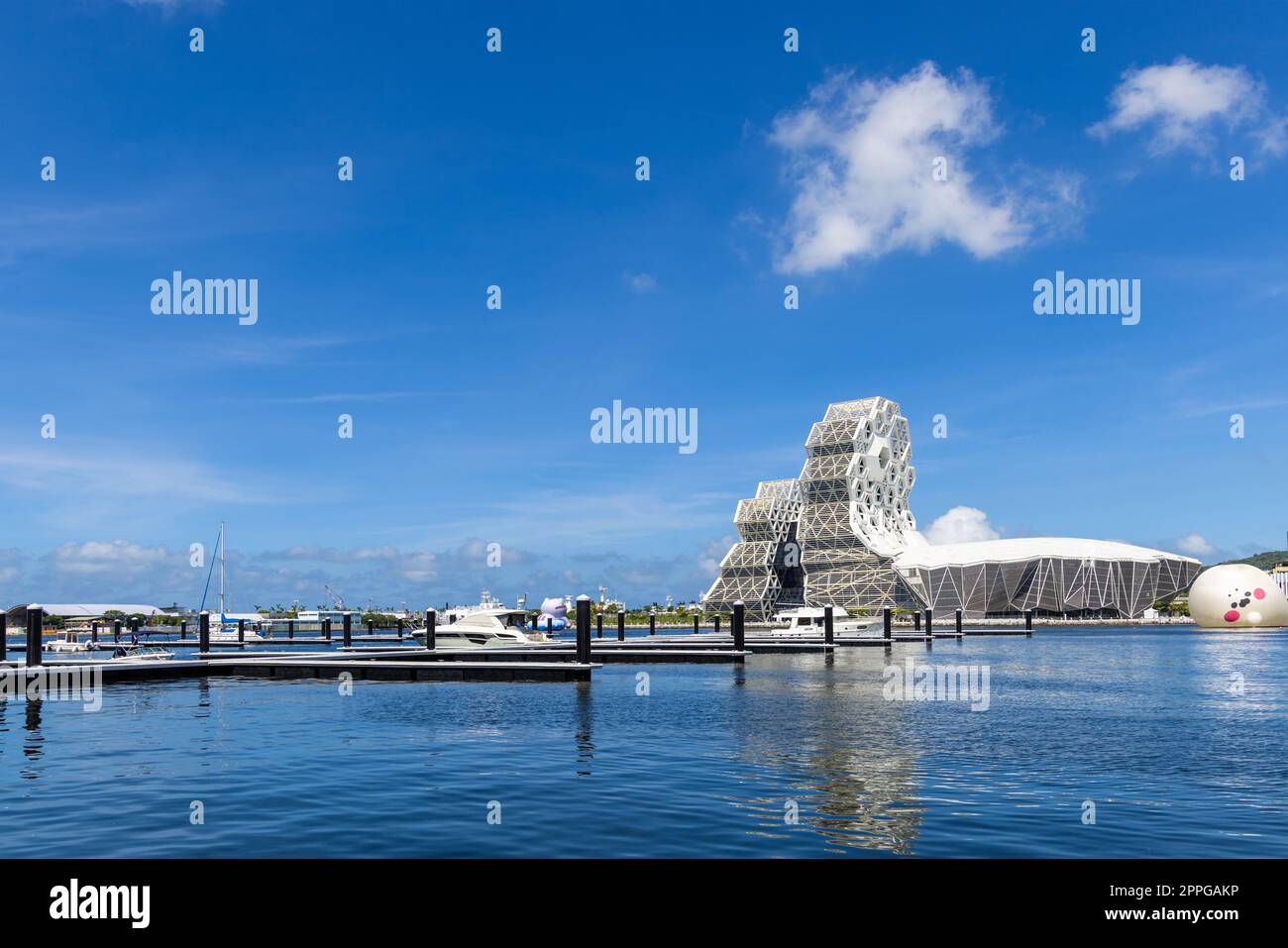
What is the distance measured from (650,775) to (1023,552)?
15210cm

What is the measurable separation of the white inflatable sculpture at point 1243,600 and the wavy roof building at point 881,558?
40427 mm

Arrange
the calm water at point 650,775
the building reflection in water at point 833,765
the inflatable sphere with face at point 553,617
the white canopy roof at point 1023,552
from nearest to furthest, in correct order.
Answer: the calm water at point 650,775
the building reflection in water at point 833,765
the inflatable sphere with face at point 553,617
the white canopy roof at point 1023,552

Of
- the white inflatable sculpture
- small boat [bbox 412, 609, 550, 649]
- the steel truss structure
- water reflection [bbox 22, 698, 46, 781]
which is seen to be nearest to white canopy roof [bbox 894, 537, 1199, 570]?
the steel truss structure

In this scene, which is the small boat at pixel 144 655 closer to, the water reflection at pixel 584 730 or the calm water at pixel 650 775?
the calm water at pixel 650 775

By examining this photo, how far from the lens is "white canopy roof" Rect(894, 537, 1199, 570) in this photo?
518ft

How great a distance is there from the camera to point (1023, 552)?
159 metres

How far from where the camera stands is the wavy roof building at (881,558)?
159250mm

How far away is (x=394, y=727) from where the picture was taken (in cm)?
2762

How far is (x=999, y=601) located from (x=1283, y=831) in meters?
155

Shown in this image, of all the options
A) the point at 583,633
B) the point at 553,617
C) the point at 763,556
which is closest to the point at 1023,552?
the point at 763,556

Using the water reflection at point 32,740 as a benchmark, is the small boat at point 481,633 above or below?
below

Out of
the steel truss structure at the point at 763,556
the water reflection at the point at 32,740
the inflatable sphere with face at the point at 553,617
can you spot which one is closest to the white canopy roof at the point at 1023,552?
the steel truss structure at the point at 763,556

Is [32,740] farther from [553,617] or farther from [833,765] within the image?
[553,617]

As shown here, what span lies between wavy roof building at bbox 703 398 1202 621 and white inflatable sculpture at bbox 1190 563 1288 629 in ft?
133
